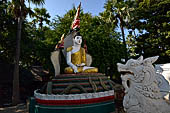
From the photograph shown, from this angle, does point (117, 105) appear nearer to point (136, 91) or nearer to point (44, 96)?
point (136, 91)

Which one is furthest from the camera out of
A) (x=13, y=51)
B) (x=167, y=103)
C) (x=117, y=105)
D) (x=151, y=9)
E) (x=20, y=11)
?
(x=151, y=9)

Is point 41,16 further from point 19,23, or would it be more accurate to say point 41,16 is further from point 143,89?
point 143,89

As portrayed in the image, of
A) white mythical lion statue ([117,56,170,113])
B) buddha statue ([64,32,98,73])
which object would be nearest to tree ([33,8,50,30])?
buddha statue ([64,32,98,73])

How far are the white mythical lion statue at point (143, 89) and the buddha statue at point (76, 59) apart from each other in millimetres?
2915

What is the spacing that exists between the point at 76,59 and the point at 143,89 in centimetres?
413

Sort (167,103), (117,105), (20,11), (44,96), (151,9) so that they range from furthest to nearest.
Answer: (151,9), (20,11), (117,105), (44,96), (167,103)

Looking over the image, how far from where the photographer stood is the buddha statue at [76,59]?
6830 millimetres

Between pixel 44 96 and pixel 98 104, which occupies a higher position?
pixel 44 96

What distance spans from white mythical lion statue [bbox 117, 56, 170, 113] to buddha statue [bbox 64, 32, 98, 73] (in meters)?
2.92

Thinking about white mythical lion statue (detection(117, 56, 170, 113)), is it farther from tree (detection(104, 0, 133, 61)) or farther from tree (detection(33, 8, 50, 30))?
tree (detection(33, 8, 50, 30))

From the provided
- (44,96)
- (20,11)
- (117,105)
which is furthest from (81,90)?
(20,11)

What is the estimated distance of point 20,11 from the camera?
1216 cm

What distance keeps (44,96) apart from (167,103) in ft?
14.5

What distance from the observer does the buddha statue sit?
683cm
